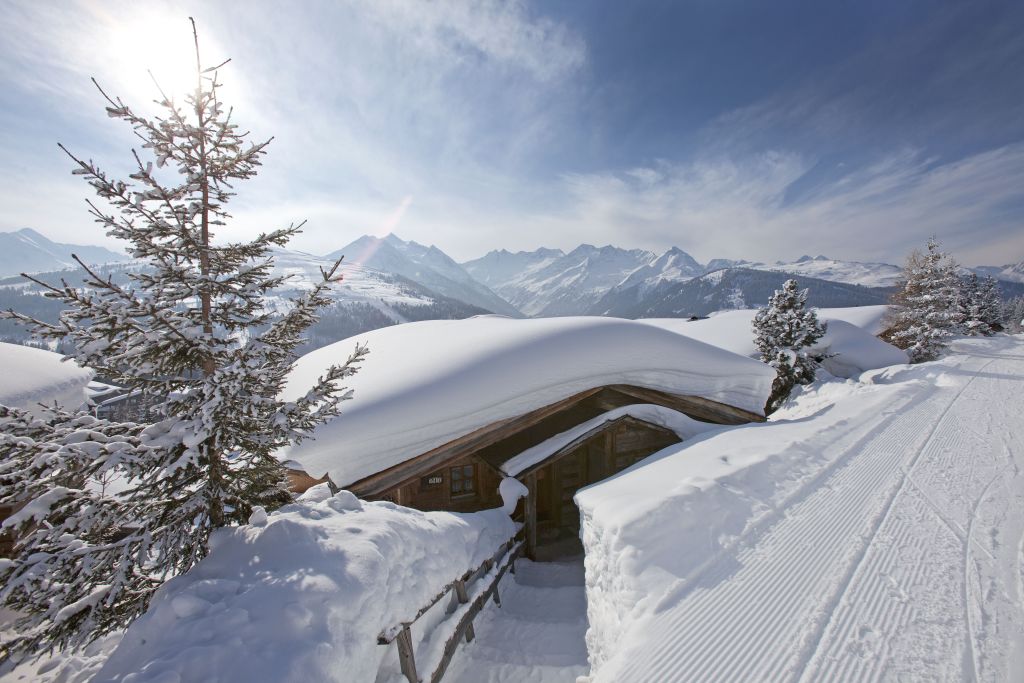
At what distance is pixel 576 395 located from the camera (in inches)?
464

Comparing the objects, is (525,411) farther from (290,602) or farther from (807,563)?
(290,602)

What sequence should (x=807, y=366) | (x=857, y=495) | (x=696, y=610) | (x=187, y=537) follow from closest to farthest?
(x=696, y=610) → (x=187, y=537) → (x=857, y=495) → (x=807, y=366)

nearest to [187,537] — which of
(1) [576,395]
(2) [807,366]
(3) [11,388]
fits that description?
(1) [576,395]

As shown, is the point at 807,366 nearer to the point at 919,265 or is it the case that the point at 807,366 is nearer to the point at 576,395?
the point at 919,265

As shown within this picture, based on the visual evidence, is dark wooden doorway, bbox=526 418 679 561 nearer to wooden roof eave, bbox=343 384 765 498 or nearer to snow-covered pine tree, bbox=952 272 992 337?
wooden roof eave, bbox=343 384 765 498

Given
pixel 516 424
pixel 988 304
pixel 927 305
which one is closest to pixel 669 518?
pixel 516 424

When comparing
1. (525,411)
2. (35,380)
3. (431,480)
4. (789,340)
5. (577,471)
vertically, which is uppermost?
(35,380)

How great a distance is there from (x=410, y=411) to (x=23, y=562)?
6.48 meters

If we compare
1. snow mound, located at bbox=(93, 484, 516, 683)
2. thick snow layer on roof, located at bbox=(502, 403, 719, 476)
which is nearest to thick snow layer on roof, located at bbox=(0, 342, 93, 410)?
snow mound, located at bbox=(93, 484, 516, 683)

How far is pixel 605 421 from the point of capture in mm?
11305

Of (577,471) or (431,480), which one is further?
(577,471)

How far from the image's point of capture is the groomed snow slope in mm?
4238

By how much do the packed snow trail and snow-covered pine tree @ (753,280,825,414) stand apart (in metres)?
22.2

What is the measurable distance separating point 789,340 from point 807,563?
2514 cm
